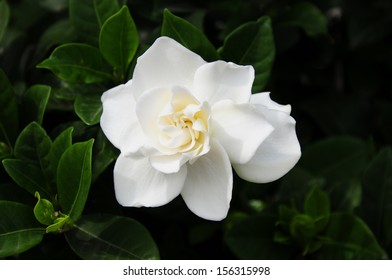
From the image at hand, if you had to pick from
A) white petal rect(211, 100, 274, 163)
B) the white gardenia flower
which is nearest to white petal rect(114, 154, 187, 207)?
the white gardenia flower

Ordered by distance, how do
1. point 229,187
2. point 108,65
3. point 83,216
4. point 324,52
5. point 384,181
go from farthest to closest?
point 324,52, point 384,181, point 108,65, point 83,216, point 229,187

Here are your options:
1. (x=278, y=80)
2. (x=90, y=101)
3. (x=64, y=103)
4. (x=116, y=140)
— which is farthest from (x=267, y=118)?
(x=278, y=80)

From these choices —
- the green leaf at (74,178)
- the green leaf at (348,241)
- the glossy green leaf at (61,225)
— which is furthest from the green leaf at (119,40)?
the green leaf at (348,241)

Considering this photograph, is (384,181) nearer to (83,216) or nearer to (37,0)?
(83,216)

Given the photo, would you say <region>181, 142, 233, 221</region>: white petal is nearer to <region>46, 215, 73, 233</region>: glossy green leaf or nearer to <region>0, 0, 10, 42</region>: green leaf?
<region>46, 215, 73, 233</region>: glossy green leaf

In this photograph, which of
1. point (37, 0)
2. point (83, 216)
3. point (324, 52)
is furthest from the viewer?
point (324, 52)

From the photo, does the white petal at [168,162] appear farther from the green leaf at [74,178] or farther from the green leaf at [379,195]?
the green leaf at [379,195]
